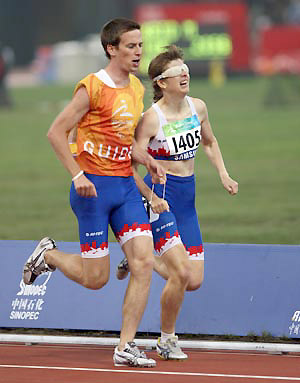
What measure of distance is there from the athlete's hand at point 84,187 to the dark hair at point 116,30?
3.22 ft

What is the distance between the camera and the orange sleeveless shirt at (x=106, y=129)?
8.37 meters

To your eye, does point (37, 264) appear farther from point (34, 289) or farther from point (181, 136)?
point (181, 136)

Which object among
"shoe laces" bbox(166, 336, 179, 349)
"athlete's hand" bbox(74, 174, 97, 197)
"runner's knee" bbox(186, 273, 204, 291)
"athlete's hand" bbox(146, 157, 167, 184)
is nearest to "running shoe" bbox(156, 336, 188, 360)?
"shoe laces" bbox(166, 336, 179, 349)

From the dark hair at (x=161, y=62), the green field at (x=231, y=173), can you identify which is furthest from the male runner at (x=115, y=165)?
the green field at (x=231, y=173)

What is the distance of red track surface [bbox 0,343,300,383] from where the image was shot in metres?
7.88

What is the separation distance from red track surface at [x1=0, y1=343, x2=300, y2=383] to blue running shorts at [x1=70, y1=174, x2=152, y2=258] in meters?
0.81

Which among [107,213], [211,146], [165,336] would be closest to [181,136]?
[211,146]

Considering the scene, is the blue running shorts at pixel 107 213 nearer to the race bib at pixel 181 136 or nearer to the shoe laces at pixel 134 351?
the race bib at pixel 181 136

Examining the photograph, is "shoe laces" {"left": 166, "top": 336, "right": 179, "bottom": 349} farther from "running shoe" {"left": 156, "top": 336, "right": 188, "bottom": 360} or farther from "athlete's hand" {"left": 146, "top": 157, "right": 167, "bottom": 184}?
"athlete's hand" {"left": 146, "top": 157, "right": 167, "bottom": 184}

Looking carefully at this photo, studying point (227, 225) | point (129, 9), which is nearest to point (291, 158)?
point (227, 225)

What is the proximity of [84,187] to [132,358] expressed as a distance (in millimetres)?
1202

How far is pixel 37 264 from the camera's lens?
9.12 metres

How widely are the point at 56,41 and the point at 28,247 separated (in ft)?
203

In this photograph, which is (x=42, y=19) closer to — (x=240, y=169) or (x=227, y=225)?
(x=240, y=169)
